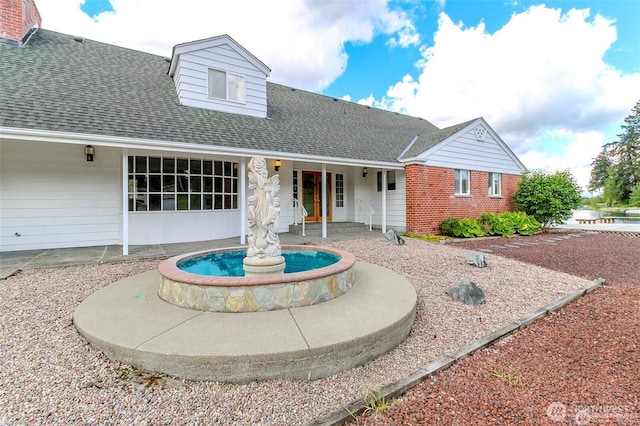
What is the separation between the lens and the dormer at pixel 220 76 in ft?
29.4

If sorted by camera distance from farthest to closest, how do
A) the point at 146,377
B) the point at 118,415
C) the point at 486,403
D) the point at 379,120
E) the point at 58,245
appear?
1. the point at 379,120
2. the point at 58,245
3. the point at 146,377
4. the point at 486,403
5. the point at 118,415

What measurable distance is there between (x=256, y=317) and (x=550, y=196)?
14850mm

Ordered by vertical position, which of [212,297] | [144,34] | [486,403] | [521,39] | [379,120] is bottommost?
[486,403]

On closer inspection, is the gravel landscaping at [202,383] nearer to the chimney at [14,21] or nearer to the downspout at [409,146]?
the downspout at [409,146]

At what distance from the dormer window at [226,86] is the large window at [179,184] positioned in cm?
231

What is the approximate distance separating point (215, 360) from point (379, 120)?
14510mm

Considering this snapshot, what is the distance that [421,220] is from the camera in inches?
439

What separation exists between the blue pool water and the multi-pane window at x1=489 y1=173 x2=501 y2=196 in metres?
11.4

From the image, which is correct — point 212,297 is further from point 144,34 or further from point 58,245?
point 144,34

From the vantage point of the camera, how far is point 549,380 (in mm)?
2584

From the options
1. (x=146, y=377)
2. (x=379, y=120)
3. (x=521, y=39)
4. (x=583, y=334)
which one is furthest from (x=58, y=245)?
(x=521, y=39)

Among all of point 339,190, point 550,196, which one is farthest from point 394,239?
point 550,196

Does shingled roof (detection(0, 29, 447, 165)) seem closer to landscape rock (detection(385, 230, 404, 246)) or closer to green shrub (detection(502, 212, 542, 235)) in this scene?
landscape rock (detection(385, 230, 404, 246))

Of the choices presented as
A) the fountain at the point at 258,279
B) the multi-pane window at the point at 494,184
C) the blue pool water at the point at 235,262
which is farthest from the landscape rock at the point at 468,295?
the multi-pane window at the point at 494,184
